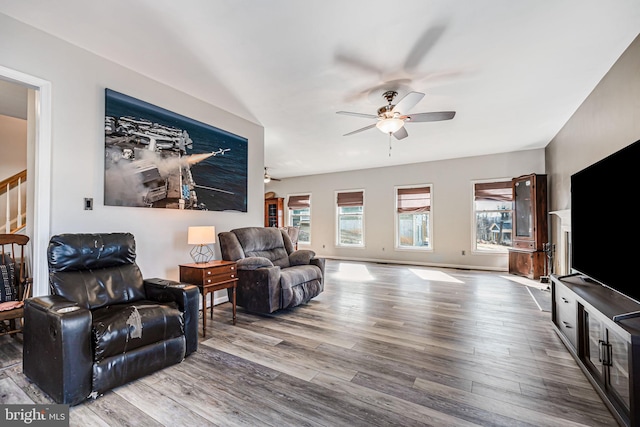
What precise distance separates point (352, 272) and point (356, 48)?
4.69 m

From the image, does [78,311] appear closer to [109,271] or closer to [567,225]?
[109,271]

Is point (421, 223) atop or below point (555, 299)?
atop

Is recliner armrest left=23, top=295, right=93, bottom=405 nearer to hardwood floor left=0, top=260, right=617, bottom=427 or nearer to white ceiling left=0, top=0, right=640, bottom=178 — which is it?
hardwood floor left=0, top=260, right=617, bottom=427

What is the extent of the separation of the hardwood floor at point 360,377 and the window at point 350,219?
16.3ft

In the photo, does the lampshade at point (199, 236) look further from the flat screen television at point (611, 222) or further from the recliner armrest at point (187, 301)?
the flat screen television at point (611, 222)

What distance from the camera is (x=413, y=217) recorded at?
7648mm

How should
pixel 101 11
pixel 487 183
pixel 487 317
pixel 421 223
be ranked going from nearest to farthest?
pixel 101 11 → pixel 487 317 → pixel 487 183 → pixel 421 223

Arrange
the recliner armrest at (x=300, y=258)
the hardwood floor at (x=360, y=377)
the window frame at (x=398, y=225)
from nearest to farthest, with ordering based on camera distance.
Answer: the hardwood floor at (x=360, y=377), the recliner armrest at (x=300, y=258), the window frame at (x=398, y=225)

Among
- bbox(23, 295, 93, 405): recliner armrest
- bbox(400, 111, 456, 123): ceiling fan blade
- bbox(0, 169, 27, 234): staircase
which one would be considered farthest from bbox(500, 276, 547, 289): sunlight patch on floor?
bbox(0, 169, 27, 234): staircase

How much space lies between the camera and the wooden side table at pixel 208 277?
9.40 feet

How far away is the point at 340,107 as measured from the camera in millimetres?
3953

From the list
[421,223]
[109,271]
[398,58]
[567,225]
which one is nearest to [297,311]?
[109,271]

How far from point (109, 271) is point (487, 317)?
12.7 ft

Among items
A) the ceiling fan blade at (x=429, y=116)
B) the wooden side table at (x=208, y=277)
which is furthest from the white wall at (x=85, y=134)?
the ceiling fan blade at (x=429, y=116)
